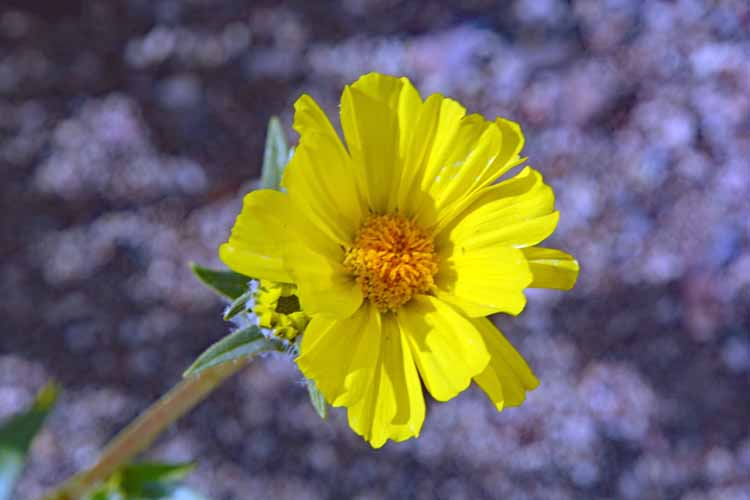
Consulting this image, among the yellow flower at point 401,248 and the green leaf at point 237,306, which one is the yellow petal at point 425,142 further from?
the green leaf at point 237,306

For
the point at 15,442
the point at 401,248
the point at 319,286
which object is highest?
the point at 319,286

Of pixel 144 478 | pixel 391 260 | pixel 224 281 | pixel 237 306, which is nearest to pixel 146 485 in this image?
pixel 144 478

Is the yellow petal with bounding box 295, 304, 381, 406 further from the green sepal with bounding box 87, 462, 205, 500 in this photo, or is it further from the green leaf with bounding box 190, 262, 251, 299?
the green sepal with bounding box 87, 462, 205, 500

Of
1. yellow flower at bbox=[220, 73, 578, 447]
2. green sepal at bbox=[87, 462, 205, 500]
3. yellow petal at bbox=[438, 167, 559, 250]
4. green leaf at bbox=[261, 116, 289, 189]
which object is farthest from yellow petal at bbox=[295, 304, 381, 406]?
green sepal at bbox=[87, 462, 205, 500]

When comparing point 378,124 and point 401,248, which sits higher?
point 378,124

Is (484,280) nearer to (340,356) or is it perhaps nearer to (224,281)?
(340,356)
